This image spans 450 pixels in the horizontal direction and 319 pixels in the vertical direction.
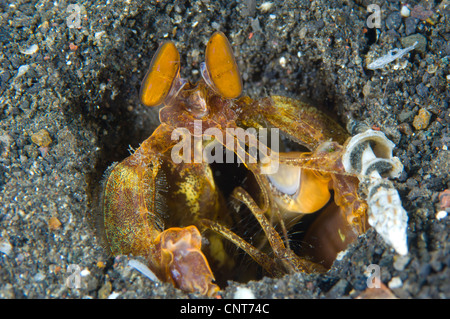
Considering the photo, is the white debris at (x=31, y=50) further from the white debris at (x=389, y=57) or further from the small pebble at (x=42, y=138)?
the white debris at (x=389, y=57)

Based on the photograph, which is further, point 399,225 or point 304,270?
point 304,270

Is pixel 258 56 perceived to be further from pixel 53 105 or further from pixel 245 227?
pixel 53 105

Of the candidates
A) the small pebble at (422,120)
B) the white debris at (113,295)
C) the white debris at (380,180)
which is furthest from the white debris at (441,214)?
the white debris at (113,295)

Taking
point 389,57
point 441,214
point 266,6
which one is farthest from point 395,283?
point 266,6

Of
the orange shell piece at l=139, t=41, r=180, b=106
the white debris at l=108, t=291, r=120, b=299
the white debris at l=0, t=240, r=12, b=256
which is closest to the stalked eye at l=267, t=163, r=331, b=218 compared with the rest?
the orange shell piece at l=139, t=41, r=180, b=106

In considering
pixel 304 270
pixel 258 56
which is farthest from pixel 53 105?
pixel 304 270

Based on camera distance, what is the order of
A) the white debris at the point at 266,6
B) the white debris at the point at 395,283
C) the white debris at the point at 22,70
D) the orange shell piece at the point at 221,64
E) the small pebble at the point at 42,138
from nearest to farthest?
the white debris at the point at 395,283, the orange shell piece at the point at 221,64, the small pebble at the point at 42,138, the white debris at the point at 22,70, the white debris at the point at 266,6

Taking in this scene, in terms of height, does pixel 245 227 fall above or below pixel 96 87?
below
